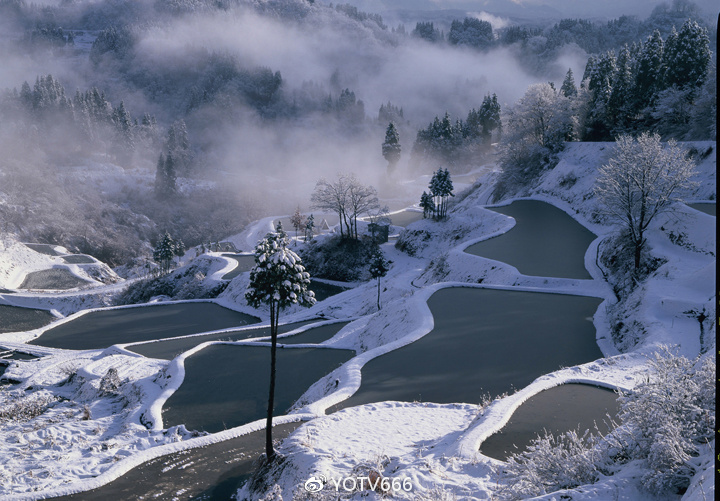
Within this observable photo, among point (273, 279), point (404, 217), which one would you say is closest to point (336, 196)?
point (404, 217)

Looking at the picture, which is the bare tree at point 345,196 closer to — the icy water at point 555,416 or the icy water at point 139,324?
the icy water at point 139,324

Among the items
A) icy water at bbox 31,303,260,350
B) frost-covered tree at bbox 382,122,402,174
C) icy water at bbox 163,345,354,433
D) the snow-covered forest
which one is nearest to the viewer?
the snow-covered forest

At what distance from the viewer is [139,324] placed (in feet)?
140

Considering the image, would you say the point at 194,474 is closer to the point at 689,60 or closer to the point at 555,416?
the point at 555,416

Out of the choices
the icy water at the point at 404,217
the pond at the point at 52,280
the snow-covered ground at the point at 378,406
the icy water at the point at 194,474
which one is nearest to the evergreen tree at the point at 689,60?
the snow-covered ground at the point at 378,406

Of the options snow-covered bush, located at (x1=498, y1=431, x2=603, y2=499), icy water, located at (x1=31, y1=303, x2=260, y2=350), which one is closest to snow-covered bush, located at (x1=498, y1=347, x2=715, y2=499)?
snow-covered bush, located at (x1=498, y1=431, x2=603, y2=499)

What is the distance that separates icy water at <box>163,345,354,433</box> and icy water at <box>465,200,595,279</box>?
1701cm

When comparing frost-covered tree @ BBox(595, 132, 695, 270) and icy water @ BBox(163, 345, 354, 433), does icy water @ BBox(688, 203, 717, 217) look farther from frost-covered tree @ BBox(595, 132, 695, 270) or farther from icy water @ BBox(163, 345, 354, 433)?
icy water @ BBox(163, 345, 354, 433)

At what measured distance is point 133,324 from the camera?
42.8 metres

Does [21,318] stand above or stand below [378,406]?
below

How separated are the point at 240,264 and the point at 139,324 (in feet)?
72.6

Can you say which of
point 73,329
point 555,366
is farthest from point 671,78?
point 73,329

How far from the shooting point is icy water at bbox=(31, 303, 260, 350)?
127 ft

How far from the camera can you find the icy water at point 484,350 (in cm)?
1695
